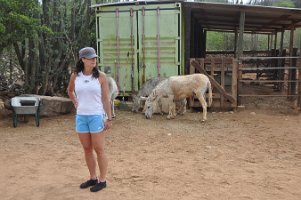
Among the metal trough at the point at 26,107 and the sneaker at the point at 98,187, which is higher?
the metal trough at the point at 26,107

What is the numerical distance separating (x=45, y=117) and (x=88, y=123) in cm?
526

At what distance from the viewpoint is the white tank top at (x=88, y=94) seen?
4109 millimetres

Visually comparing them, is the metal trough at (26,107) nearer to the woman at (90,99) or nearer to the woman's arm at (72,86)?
the woman's arm at (72,86)

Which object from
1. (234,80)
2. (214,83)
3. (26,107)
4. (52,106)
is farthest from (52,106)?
(234,80)

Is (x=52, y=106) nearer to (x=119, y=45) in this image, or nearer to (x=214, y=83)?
(x=119, y=45)

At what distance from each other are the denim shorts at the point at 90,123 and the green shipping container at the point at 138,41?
616cm

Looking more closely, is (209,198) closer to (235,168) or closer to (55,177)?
(235,168)

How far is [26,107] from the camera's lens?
8.01 m

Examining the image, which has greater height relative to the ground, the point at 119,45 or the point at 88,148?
the point at 119,45

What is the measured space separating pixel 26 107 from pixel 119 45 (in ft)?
11.1

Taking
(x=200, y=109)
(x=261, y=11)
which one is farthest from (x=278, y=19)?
(x=200, y=109)

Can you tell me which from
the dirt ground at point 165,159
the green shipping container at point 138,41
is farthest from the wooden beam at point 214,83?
the dirt ground at point 165,159

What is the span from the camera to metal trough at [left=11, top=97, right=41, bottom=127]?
26.2 feet

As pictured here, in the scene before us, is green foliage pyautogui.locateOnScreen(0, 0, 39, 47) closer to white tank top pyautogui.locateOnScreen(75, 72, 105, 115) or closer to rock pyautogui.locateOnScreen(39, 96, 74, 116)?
rock pyautogui.locateOnScreen(39, 96, 74, 116)
